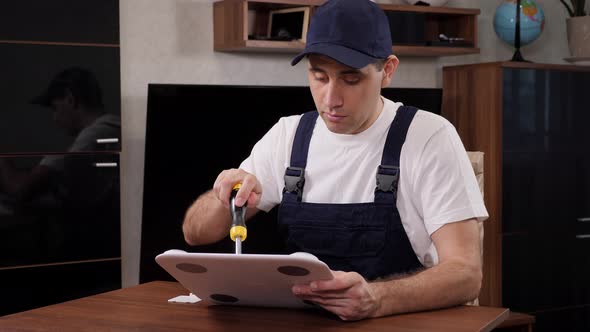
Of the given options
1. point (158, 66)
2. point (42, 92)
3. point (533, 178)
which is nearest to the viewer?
point (42, 92)

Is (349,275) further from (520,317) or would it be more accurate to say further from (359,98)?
(520,317)

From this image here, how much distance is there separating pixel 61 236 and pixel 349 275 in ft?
7.48

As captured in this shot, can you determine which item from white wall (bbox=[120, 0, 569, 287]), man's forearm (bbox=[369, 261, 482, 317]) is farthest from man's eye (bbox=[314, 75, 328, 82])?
white wall (bbox=[120, 0, 569, 287])

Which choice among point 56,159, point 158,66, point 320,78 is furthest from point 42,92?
point 320,78

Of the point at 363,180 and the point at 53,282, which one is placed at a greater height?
the point at 363,180

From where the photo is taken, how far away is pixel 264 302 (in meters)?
1.78

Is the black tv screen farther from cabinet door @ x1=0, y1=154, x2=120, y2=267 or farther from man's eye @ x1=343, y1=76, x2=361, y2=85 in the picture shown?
man's eye @ x1=343, y1=76, x2=361, y2=85

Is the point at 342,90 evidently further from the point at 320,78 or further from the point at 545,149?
the point at 545,149

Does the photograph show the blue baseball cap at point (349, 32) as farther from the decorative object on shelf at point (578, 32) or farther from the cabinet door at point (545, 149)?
the decorative object on shelf at point (578, 32)

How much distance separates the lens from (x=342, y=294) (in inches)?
65.6

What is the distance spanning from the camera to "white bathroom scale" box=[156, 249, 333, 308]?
5.07ft

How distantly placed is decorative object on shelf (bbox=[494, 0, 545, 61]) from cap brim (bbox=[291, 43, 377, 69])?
2992mm

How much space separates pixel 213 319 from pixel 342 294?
0.26 meters

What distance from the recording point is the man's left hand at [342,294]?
164cm
